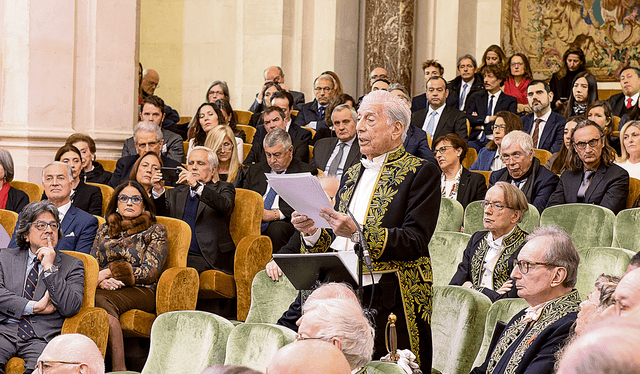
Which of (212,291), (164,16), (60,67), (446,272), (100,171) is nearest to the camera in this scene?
(446,272)

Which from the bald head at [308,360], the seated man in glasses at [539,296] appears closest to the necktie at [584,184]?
the seated man in glasses at [539,296]

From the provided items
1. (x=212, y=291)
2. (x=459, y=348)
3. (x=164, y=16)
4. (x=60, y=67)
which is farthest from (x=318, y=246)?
(x=164, y=16)

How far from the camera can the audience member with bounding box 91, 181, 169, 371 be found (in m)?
4.61

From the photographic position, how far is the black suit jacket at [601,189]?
17.0 ft

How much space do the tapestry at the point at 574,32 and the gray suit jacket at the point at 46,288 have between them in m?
7.57

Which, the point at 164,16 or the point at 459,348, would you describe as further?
the point at 164,16

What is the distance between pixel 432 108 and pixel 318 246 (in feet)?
15.6

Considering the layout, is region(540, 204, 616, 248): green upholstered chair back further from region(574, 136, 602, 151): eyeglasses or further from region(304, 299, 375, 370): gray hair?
region(304, 299, 375, 370): gray hair

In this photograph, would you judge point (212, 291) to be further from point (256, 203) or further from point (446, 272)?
point (446, 272)

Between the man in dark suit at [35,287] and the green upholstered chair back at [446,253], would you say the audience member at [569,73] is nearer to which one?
the green upholstered chair back at [446,253]

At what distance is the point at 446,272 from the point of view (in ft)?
15.2

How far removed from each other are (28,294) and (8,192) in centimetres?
149

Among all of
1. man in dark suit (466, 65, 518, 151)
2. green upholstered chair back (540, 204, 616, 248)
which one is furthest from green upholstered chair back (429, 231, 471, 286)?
man in dark suit (466, 65, 518, 151)

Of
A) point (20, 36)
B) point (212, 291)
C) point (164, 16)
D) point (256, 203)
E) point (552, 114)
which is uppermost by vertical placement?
point (164, 16)
